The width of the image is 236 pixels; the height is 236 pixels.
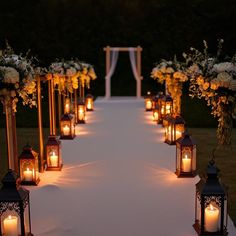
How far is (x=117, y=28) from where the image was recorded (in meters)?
24.6

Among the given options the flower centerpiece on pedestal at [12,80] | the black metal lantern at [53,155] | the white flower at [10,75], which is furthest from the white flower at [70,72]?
the white flower at [10,75]

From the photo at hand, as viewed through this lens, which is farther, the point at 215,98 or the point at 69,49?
the point at 69,49

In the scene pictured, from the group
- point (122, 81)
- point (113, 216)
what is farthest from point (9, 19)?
point (113, 216)

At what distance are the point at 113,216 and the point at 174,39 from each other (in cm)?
2092

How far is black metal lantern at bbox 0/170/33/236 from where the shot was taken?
13.3 feet

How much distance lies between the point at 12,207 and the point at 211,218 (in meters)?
2.04

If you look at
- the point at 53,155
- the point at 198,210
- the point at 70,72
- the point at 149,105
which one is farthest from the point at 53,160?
the point at 149,105

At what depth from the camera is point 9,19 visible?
25250 millimetres

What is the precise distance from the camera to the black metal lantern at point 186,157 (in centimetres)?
657

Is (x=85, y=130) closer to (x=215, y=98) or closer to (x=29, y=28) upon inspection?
(x=215, y=98)

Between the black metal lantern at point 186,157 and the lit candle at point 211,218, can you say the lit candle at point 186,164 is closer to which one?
the black metal lantern at point 186,157

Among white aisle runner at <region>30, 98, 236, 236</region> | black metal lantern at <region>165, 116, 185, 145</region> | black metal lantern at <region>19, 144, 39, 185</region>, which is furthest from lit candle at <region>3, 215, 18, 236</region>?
black metal lantern at <region>165, 116, 185, 145</region>

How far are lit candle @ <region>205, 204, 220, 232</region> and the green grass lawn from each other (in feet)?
2.70

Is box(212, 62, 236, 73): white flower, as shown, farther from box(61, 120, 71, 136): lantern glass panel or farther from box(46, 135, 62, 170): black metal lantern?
box(61, 120, 71, 136): lantern glass panel
